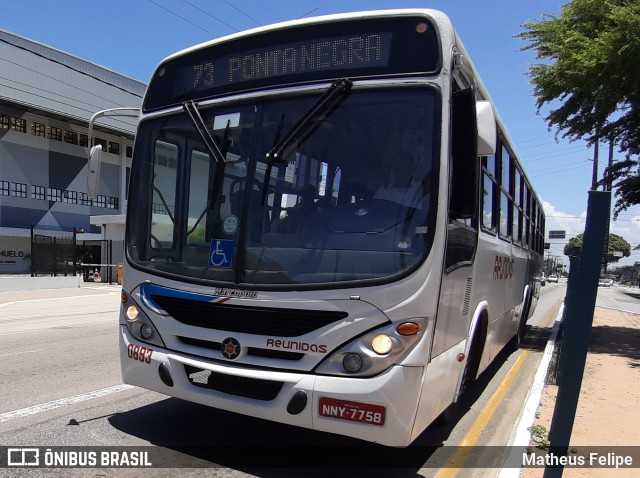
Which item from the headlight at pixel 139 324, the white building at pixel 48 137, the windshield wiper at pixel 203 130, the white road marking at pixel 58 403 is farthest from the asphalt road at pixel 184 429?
the white building at pixel 48 137

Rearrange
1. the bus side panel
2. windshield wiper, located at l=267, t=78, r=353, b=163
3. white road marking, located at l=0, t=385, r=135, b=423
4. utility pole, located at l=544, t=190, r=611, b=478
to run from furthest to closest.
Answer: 1. white road marking, located at l=0, t=385, r=135, b=423
2. windshield wiper, located at l=267, t=78, r=353, b=163
3. the bus side panel
4. utility pole, located at l=544, t=190, r=611, b=478

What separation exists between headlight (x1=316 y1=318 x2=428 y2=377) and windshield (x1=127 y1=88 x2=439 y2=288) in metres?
0.35

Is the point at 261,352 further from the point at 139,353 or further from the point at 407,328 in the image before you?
the point at 139,353

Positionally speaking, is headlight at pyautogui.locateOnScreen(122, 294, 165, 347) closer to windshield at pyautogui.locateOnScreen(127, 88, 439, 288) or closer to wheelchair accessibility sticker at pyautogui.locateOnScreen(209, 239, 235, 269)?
windshield at pyautogui.locateOnScreen(127, 88, 439, 288)

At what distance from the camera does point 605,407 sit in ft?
20.1

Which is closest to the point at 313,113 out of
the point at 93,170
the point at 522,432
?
the point at 93,170

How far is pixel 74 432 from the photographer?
4.49 meters

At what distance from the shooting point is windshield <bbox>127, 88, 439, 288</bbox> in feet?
11.5

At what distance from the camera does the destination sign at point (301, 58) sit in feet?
11.9

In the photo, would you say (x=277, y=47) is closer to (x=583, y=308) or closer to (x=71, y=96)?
(x=583, y=308)

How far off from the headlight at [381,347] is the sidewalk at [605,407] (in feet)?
5.53

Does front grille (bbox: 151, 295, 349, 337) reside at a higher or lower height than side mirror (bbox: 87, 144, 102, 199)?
lower

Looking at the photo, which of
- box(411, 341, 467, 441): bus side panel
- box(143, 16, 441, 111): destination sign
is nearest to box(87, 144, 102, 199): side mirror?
box(143, 16, 441, 111): destination sign

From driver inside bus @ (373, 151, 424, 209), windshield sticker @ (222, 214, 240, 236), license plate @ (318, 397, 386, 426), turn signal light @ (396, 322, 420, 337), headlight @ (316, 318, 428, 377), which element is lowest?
license plate @ (318, 397, 386, 426)
